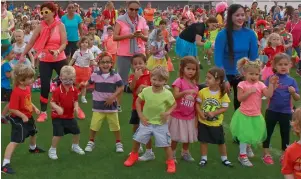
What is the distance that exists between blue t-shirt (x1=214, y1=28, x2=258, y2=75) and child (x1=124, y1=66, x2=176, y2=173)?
1103 millimetres

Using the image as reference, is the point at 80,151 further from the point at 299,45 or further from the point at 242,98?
the point at 299,45

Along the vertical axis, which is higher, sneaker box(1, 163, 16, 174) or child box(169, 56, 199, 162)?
child box(169, 56, 199, 162)

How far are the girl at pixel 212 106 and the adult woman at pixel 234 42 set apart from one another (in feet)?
2.13

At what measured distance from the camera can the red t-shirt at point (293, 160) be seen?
12.7 ft

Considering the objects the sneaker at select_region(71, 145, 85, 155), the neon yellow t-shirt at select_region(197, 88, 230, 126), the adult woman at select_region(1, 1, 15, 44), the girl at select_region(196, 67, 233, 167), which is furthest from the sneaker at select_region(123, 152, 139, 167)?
the adult woman at select_region(1, 1, 15, 44)

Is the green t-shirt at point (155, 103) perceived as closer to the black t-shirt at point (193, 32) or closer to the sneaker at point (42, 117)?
the sneaker at point (42, 117)

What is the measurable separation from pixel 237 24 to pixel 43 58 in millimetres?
3131

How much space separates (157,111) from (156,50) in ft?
15.2

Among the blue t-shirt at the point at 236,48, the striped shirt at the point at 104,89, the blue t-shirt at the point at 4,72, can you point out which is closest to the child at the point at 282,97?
the blue t-shirt at the point at 236,48

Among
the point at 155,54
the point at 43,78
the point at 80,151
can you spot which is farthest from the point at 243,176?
the point at 155,54

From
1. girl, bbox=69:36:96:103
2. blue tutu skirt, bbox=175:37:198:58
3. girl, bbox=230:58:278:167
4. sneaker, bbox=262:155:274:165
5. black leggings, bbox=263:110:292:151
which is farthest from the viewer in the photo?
blue tutu skirt, bbox=175:37:198:58

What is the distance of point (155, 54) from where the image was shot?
9992 mm

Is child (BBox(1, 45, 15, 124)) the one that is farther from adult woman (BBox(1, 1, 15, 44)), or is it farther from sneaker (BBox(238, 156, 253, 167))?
sneaker (BBox(238, 156, 253, 167))

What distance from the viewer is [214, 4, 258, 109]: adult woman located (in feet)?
20.2
